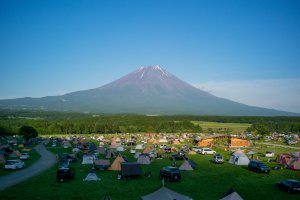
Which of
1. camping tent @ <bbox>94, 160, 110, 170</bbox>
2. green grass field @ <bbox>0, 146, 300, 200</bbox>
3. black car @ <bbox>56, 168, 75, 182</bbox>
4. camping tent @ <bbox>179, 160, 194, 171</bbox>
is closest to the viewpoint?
green grass field @ <bbox>0, 146, 300, 200</bbox>

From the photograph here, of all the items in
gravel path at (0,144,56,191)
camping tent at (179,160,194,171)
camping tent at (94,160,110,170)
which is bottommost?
gravel path at (0,144,56,191)

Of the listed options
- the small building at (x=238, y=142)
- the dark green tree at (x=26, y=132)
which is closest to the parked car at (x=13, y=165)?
the small building at (x=238, y=142)

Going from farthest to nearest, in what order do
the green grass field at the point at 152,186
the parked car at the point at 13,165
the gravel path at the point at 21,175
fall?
the parked car at the point at 13,165 < the gravel path at the point at 21,175 < the green grass field at the point at 152,186

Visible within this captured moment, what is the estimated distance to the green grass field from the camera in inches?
774

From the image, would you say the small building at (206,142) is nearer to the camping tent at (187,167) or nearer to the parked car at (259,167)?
the parked car at (259,167)

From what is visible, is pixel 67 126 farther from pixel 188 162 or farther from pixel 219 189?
pixel 219 189

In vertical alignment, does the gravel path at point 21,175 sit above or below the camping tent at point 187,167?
below

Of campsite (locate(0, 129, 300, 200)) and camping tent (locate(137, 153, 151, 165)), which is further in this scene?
camping tent (locate(137, 153, 151, 165))

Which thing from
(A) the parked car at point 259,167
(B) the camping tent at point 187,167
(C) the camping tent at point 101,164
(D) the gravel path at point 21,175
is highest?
(A) the parked car at point 259,167

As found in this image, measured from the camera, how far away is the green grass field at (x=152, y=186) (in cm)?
1966

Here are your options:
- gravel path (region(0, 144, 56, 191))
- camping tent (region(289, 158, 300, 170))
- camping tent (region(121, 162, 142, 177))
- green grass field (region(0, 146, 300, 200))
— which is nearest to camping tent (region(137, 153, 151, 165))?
green grass field (region(0, 146, 300, 200))

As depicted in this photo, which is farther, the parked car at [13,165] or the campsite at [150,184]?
the parked car at [13,165]

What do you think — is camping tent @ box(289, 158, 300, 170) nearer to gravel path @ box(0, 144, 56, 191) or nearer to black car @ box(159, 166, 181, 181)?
black car @ box(159, 166, 181, 181)

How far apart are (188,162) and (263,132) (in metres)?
47.8
